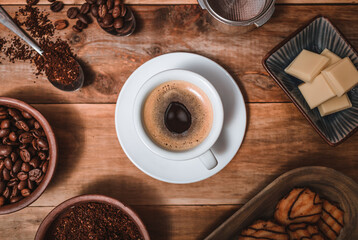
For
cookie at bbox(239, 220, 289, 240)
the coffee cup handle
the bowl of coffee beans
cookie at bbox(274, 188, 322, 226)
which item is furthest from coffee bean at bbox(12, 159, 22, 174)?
cookie at bbox(274, 188, 322, 226)

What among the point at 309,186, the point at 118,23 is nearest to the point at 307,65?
the point at 309,186

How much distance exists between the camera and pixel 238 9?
3.31 feet

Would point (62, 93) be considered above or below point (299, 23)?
below

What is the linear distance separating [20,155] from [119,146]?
33 cm

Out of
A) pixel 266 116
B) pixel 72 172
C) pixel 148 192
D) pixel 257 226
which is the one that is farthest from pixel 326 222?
pixel 72 172

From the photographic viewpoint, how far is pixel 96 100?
1.02 m

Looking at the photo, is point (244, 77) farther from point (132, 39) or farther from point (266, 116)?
point (132, 39)

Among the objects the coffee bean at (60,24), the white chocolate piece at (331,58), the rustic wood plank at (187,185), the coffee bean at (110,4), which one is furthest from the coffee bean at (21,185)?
the white chocolate piece at (331,58)

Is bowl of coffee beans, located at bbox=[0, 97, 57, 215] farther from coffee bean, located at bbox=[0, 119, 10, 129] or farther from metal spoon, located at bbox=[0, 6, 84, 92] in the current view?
metal spoon, located at bbox=[0, 6, 84, 92]

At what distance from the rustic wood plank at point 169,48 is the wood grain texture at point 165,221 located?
41 cm

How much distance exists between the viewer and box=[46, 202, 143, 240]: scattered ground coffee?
95 cm

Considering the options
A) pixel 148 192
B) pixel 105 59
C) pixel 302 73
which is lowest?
pixel 148 192

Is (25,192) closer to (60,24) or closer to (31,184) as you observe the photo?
(31,184)

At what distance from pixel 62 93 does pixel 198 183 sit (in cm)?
59
